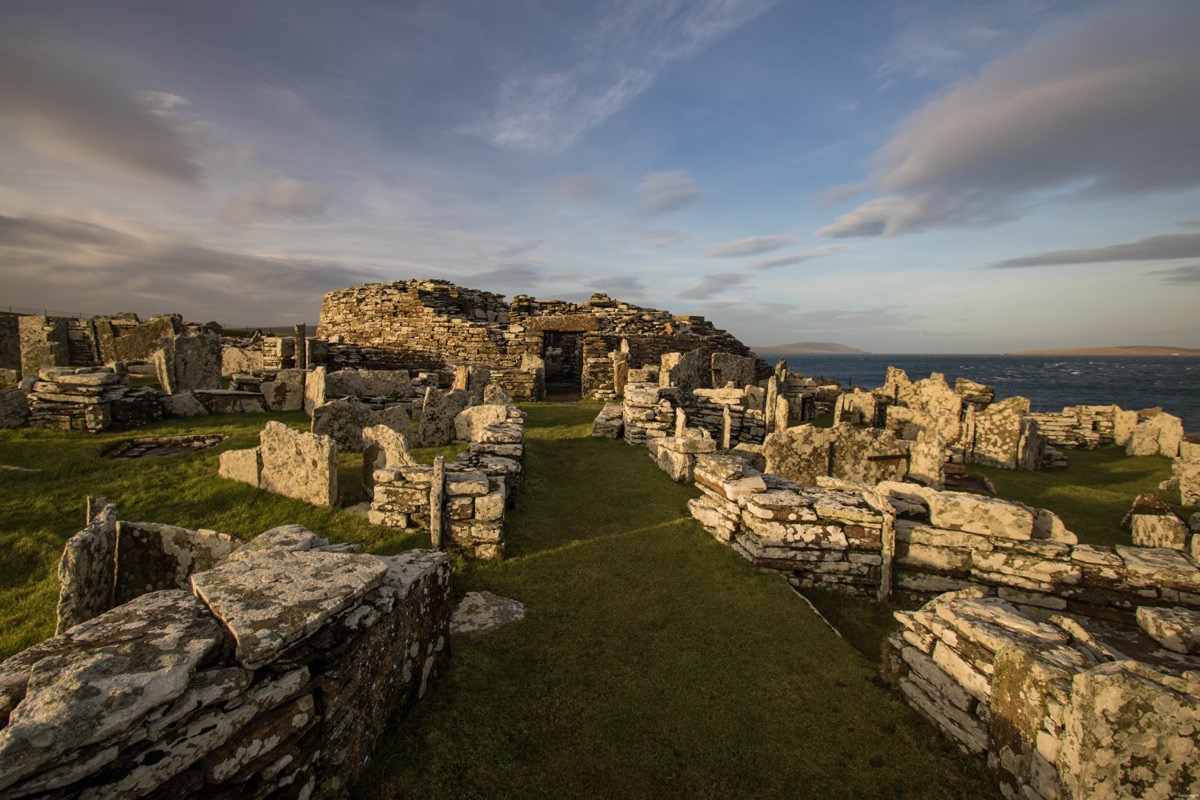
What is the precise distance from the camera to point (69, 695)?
1982 mm

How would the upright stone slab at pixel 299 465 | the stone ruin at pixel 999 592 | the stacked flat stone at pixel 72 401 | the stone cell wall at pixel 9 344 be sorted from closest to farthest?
the stone ruin at pixel 999 592 < the upright stone slab at pixel 299 465 < the stacked flat stone at pixel 72 401 < the stone cell wall at pixel 9 344

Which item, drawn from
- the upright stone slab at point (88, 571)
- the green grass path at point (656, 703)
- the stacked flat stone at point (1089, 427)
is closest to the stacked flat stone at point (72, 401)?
the upright stone slab at point (88, 571)

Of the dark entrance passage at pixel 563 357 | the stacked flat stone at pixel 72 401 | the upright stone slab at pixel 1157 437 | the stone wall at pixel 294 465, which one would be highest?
the dark entrance passage at pixel 563 357

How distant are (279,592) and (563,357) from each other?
2267 centimetres

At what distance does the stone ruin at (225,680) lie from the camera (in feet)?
6.36

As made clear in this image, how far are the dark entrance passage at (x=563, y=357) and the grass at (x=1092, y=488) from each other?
1662 cm

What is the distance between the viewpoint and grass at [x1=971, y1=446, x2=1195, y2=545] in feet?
30.2

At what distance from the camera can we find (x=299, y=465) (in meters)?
7.06

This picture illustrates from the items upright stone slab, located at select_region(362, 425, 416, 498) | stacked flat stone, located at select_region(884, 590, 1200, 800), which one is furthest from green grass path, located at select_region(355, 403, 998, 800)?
upright stone slab, located at select_region(362, 425, 416, 498)

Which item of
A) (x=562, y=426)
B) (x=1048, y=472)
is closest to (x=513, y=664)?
(x=562, y=426)

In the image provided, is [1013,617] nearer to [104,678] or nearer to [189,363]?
[104,678]

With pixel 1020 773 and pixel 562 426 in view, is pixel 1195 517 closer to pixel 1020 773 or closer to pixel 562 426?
pixel 1020 773

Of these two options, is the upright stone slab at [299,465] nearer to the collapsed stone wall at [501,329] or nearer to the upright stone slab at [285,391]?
the upright stone slab at [285,391]

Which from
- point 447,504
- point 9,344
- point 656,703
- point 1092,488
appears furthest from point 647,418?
point 9,344
